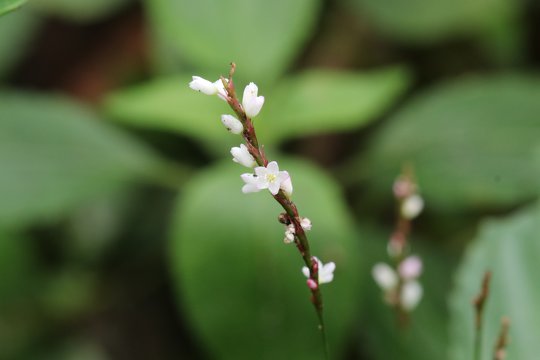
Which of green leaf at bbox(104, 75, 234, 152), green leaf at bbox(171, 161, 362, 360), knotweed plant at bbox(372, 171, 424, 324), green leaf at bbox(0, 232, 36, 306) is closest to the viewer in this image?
knotweed plant at bbox(372, 171, 424, 324)

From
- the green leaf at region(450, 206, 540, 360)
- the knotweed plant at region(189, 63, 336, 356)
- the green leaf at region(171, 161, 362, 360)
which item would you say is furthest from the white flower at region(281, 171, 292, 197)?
the green leaf at region(171, 161, 362, 360)

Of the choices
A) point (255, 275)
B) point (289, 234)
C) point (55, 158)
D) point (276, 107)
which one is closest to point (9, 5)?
point (289, 234)

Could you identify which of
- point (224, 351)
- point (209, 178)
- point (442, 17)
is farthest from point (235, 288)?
point (442, 17)

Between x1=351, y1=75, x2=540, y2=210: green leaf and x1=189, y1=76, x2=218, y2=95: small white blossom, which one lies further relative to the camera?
x1=351, y1=75, x2=540, y2=210: green leaf

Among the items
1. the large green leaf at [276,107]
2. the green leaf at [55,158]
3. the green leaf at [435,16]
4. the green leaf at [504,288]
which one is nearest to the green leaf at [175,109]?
the large green leaf at [276,107]

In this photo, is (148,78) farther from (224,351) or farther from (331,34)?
(224,351)

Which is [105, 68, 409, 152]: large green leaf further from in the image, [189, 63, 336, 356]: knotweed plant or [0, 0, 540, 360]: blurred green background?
[189, 63, 336, 356]: knotweed plant
